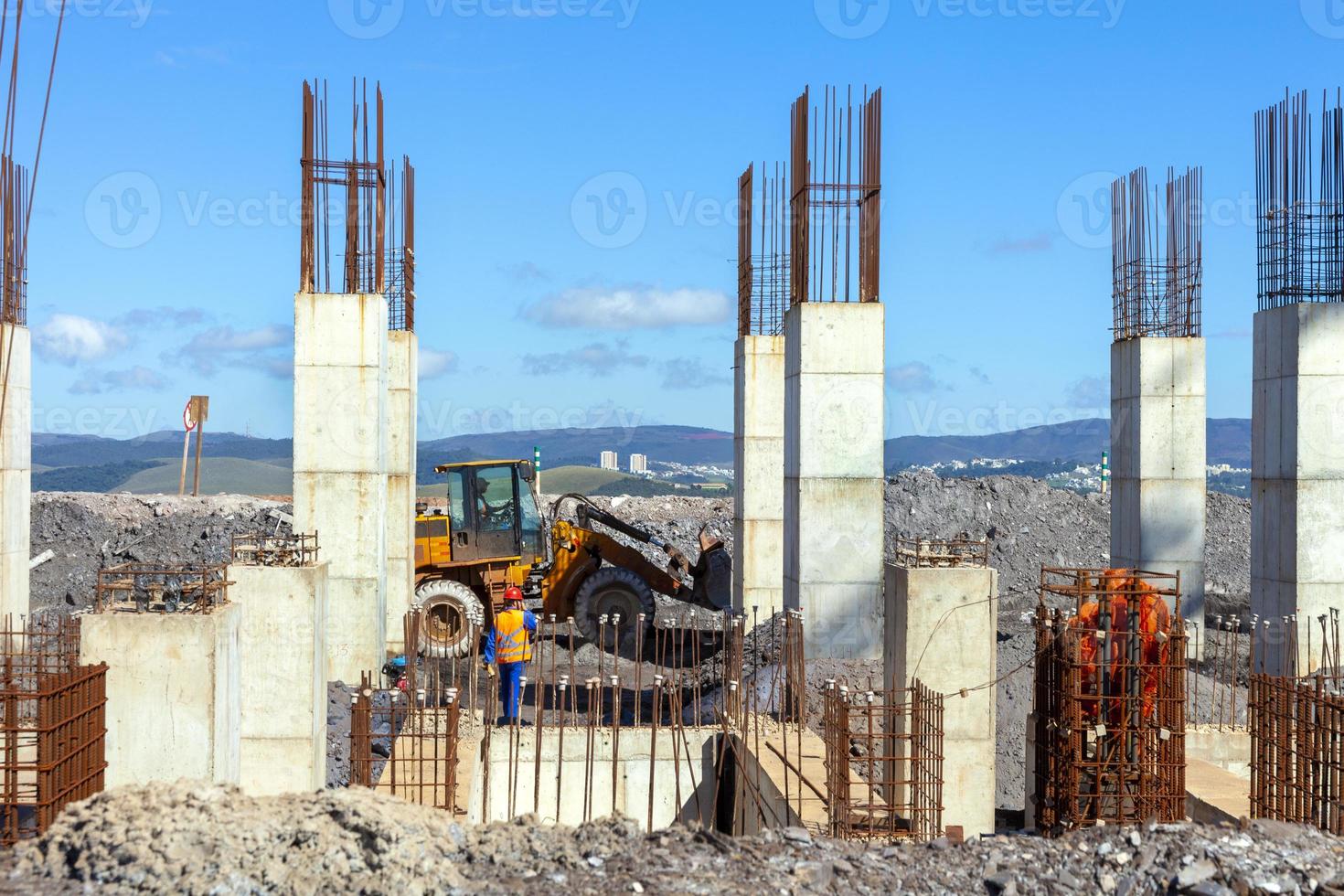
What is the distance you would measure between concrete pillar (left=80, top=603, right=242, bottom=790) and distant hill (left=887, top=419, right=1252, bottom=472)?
392 ft

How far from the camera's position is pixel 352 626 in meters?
14.4

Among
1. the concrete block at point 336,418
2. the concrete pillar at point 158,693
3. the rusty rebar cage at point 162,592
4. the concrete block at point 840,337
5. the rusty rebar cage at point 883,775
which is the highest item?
the concrete block at point 840,337

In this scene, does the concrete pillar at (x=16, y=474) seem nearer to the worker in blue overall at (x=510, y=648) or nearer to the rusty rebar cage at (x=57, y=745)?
the worker in blue overall at (x=510, y=648)

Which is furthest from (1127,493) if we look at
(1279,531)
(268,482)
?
(268,482)

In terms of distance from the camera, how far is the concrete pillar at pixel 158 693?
773cm

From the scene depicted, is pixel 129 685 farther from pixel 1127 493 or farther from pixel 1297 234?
pixel 1127 493

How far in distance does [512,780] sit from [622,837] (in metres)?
3.09

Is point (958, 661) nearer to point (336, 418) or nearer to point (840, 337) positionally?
point (840, 337)

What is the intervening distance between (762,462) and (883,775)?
10246 millimetres

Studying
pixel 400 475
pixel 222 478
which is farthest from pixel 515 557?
pixel 222 478

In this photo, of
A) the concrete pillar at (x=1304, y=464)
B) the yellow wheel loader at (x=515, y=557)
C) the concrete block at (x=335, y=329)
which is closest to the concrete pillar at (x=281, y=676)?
the concrete block at (x=335, y=329)

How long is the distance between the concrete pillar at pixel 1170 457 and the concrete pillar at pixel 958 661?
7572 mm

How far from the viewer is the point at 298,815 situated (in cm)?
610

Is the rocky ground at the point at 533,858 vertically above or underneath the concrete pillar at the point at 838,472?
underneath
